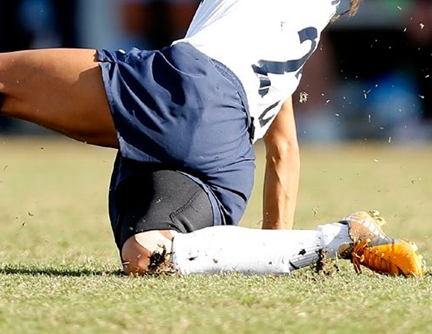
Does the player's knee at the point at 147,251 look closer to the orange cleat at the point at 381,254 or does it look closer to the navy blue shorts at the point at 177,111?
the navy blue shorts at the point at 177,111

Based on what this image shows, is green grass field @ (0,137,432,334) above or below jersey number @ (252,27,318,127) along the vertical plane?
below

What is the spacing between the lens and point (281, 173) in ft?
17.8

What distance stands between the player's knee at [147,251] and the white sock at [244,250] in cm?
4

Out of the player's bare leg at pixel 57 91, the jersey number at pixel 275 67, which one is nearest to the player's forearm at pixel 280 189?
the jersey number at pixel 275 67

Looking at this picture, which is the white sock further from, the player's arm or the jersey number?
the player's arm

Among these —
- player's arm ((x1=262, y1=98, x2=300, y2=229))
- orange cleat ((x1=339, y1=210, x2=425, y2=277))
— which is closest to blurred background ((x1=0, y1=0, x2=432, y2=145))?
player's arm ((x1=262, y1=98, x2=300, y2=229))

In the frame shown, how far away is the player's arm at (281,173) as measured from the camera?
534 cm

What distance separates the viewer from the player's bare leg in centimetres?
418

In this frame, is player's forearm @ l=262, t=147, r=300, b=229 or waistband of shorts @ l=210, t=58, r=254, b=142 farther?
player's forearm @ l=262, t=147, r=300, b=229

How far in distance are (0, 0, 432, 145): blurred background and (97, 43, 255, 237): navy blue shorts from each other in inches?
560

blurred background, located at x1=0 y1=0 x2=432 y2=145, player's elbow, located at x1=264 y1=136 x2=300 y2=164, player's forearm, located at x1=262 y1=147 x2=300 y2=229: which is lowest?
blurred background, located at x1=0 y1=0 x2=432 y2=145

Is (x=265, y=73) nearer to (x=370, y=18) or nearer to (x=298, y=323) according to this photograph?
(x=298, y=323)

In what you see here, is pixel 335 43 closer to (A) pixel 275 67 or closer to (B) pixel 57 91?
(A) pixel 275 67

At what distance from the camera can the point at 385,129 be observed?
19828 millimetres
